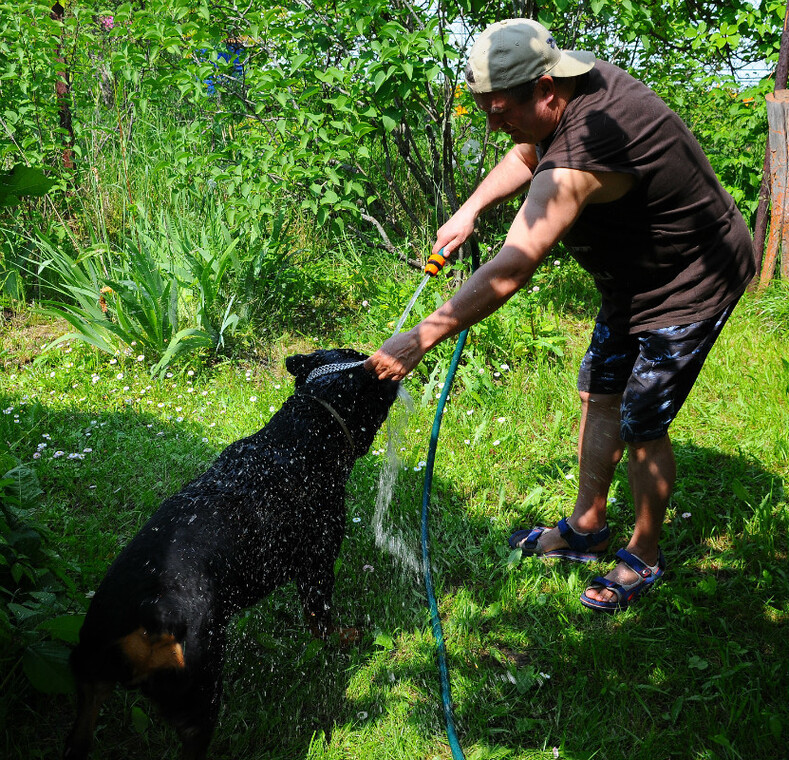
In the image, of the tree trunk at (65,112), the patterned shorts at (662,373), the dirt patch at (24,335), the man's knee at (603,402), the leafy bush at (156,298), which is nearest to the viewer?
the patterned shorts at (662,373)

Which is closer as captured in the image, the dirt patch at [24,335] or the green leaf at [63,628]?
the green leaf at [63,628]

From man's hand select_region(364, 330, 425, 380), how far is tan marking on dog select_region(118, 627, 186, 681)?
1.04m

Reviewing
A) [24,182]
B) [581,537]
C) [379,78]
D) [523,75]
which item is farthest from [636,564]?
[379,78]

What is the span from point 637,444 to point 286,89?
3.44m

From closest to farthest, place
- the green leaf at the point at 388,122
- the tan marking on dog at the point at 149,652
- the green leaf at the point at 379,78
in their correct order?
1. the tan marking on dog at the point at 149,652
2. the green leaf at the point at 379,78
3. the green leaf at the point at 388,122

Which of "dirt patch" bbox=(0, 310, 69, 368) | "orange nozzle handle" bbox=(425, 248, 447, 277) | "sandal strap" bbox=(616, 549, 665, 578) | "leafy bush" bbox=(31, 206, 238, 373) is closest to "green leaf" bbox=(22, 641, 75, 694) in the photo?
"orange nozzle handle" bbox=(425, 248, 447, 277)

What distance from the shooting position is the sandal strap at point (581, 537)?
310cm

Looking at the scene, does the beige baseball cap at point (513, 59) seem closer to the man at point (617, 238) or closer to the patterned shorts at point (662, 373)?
the man at point (617, 238)

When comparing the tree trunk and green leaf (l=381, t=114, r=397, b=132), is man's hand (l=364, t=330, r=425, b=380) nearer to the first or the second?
green leaf (l=381, t=114, r=397, b=132)

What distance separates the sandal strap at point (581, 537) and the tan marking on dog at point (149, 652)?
186 centimetres

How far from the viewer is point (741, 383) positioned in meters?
4.02

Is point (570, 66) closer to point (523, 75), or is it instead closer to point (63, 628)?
point (523, 75)

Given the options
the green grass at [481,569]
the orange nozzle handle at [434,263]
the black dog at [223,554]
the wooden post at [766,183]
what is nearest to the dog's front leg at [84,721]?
the black dog at [223,554]

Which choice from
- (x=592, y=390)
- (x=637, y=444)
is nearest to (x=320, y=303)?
(x=592, y=390)
